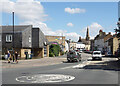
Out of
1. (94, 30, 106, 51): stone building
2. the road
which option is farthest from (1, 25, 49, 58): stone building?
(94, 30, 106, 51): stone building

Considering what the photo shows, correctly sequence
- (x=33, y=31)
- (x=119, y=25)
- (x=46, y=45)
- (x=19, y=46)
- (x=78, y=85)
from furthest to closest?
(x=46, y=45) → (x=33, y=31) → (x=19, y=46) → (x=119, y=25) → (x=78, y=85)

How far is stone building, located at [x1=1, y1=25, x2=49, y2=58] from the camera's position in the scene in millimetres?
37406

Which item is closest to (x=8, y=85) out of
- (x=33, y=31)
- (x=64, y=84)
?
(x=64, y=84)

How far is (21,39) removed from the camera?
3734 centimetres

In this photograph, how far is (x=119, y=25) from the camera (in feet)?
80.5

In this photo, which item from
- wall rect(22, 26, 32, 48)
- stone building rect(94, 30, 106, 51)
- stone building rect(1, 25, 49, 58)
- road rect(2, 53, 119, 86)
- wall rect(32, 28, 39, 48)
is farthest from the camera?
stone building rect(94, 30, 106, 51)

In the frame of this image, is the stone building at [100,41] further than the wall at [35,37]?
Yes

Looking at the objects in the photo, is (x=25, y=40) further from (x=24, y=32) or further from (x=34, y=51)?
(x=34, y=51)

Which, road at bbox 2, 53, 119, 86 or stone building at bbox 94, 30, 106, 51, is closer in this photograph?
road at bbox 2, 53, 119, 86

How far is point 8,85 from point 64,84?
3210 millimetres

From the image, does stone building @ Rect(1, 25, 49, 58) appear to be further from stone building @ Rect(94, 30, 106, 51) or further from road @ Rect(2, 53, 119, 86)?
stone building @ Rect(94, 30, 106, 51)

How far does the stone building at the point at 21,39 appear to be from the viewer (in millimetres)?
37406

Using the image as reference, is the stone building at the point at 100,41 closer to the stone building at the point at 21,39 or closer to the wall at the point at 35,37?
the stone building at the point at 21,39

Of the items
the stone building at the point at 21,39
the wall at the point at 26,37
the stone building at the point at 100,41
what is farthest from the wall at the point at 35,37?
the stone building at the point at 100,41
